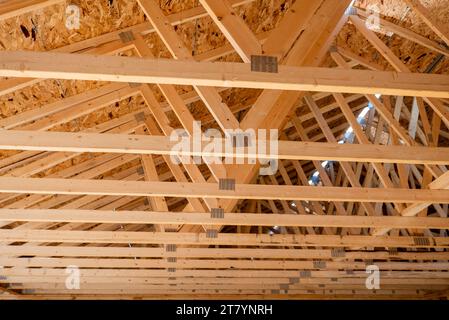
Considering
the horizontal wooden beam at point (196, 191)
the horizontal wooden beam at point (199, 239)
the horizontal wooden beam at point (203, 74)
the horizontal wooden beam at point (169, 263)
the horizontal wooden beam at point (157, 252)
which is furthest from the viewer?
the horizontal wooden beam at point (169, 263)

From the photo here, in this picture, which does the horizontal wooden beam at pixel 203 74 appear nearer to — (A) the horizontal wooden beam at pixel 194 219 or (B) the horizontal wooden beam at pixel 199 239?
(A) the horizontal wooden beam at pixel 194 219

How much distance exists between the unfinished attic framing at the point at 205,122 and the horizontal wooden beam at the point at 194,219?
0.02m

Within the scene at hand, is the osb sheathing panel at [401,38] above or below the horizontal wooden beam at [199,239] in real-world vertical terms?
above

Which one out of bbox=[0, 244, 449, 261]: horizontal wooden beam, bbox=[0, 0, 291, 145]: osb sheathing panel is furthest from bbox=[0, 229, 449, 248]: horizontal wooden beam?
bbox=[0, 0, 291, 145]: osb sheathing panel

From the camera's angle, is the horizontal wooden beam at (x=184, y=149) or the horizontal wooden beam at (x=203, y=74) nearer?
the horizontal wooden beam at (x=203, y=74)

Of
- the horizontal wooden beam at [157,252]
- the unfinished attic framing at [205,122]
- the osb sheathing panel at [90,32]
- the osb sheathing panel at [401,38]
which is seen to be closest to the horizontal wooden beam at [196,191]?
the unfinished attic framing at [205,122]

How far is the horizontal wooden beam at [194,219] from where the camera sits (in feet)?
14.7

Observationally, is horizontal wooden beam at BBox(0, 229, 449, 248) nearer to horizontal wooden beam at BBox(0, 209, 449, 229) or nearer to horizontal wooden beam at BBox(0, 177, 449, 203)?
horizontal wooden beam at BBox(0, 209, 449, 229)

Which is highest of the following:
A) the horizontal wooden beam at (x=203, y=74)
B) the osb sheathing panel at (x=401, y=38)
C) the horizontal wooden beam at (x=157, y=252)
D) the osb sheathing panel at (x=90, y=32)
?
the osb sheathing panel at (x=401, y=38)

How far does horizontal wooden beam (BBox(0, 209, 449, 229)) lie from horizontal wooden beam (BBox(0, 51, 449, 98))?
247 cm

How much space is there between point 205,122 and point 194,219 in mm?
2788

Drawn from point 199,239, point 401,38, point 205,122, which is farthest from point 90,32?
point 401,38
